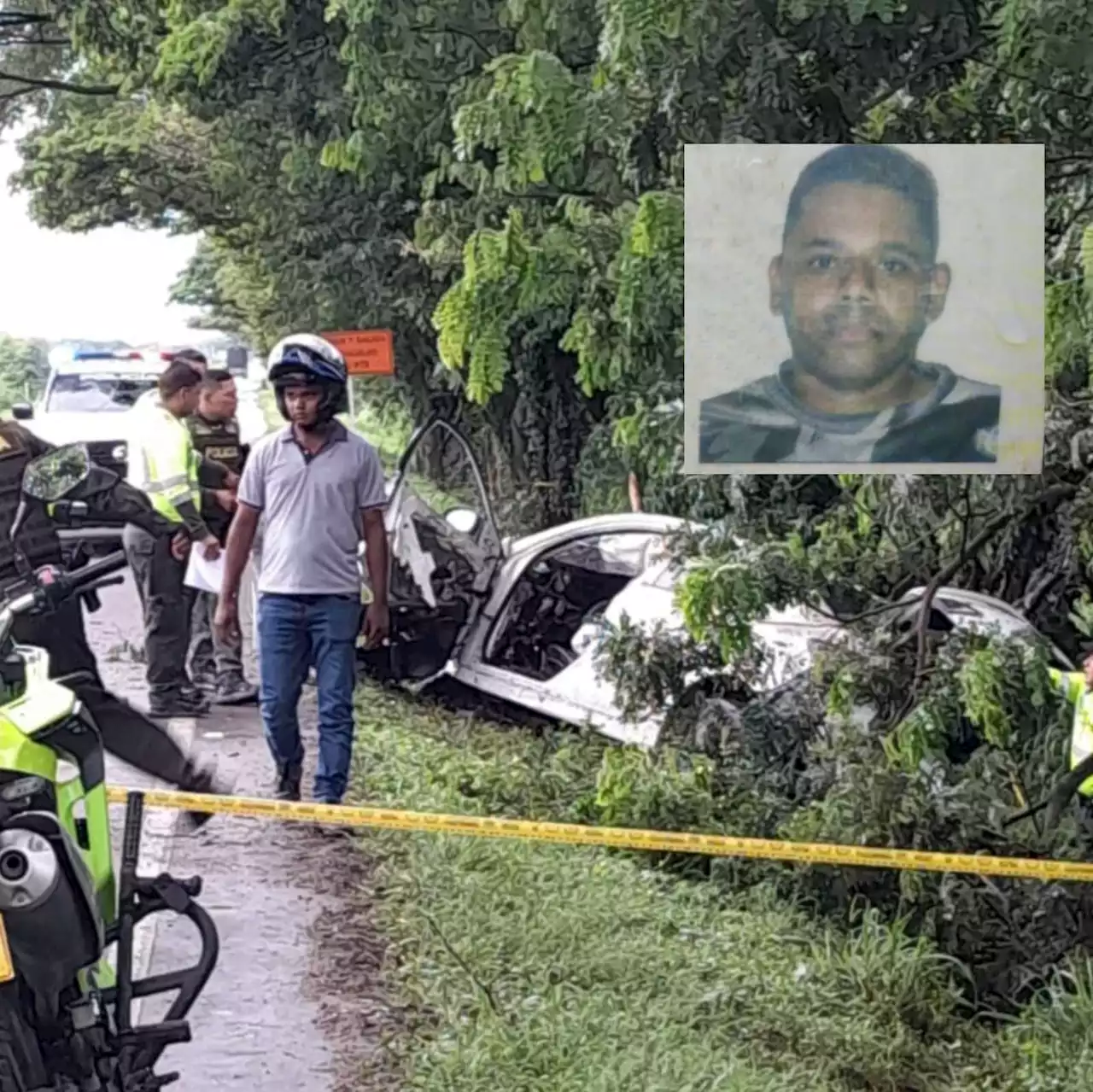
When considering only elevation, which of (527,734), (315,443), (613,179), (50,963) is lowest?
(527,734)

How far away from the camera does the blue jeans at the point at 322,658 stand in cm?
588

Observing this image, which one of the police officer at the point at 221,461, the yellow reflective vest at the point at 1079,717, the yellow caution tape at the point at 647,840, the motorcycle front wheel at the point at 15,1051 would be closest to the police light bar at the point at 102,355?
the police officer at the point at 221,461

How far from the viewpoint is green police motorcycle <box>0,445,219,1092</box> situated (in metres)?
3.09

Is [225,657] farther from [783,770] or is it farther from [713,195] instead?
[713,195]

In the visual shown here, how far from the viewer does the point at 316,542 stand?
5809 millimetres

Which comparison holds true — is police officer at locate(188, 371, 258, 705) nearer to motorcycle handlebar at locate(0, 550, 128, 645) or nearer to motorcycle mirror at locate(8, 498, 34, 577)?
motorcycle mirror at locate(8, 498, 34, 577)

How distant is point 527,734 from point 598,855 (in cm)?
186

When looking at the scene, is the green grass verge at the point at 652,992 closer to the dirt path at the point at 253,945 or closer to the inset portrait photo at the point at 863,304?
the dirt path at the point at 253,945

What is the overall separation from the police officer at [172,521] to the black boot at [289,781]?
109 cm

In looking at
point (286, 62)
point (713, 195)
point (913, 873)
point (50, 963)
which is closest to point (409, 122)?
point (286, 62)

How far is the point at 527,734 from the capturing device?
7.78m

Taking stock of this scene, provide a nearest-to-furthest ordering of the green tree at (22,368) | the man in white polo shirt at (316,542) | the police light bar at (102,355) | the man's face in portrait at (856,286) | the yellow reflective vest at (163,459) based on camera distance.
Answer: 1. the man's face in portrait at (856,286)
2. the man in white polo shirt at (316,542)
3. the yellow reflective vest at (163,459)
4. the green tree at (22,368)
5. the police light bar at (102,355)

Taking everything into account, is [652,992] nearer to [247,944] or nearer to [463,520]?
[247,944]

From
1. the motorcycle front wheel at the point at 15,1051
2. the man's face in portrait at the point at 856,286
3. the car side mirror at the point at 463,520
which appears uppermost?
the man's face in portrait at the point at 856,286
